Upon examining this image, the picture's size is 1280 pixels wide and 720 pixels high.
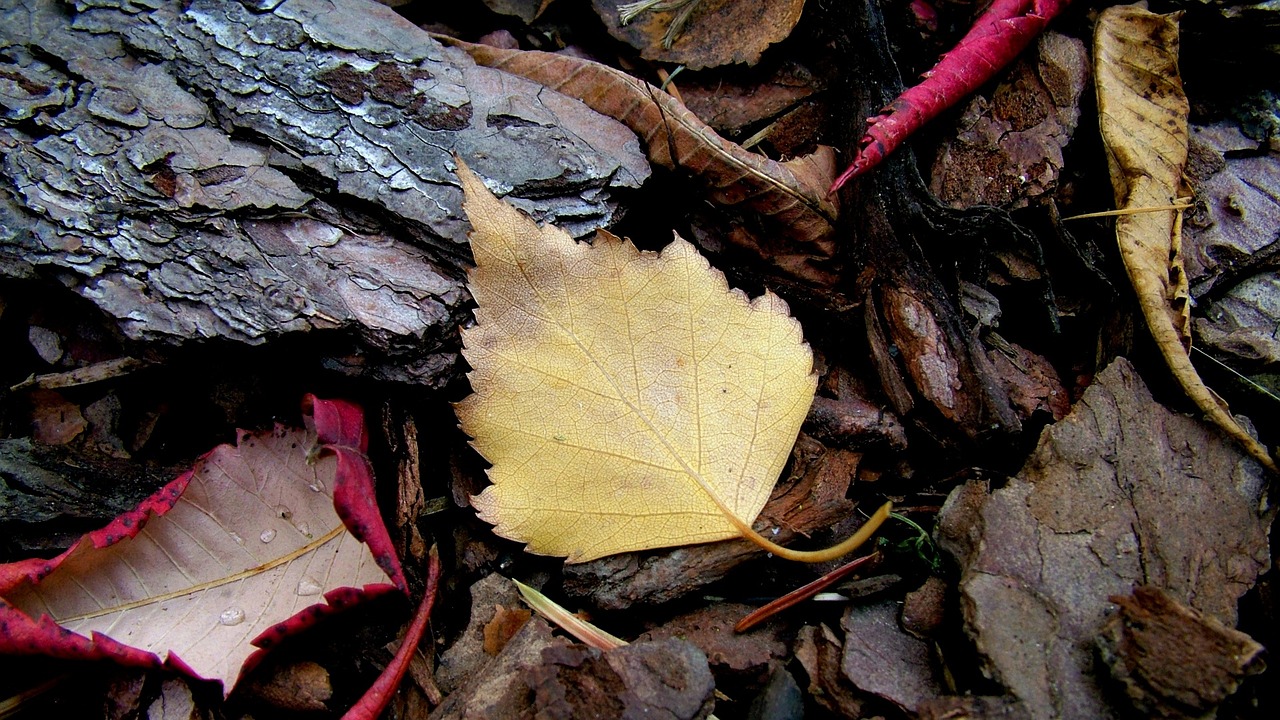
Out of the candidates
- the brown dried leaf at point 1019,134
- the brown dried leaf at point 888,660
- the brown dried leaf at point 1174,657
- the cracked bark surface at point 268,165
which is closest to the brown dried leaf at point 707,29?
the cracked bark surface at point 268,165

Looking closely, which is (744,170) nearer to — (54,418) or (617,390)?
(617,390)

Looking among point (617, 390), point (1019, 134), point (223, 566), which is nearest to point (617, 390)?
point (617, 390)

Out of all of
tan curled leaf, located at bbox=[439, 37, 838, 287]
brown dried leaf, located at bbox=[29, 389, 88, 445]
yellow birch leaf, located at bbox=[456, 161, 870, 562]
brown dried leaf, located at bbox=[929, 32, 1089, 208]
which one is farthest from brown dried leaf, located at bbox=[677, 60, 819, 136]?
brown dried leaf, located at bbox=[29, 389, 88, 445]

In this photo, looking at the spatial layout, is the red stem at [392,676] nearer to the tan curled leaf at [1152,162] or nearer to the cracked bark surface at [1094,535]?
the cracked bark surface at [1094,535]

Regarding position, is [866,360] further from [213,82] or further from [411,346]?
[213,82]

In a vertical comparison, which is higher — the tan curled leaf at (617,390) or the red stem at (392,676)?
the tan curled leaf at (617,390)

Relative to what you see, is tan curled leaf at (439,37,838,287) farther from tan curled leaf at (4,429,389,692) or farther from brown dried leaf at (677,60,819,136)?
tan curled leaf at (4,429,389,692)

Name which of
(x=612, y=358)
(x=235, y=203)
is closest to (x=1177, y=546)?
(x=612, y=358)
